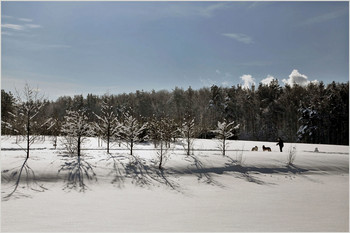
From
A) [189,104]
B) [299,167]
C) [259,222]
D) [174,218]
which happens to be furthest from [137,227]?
[189,104]

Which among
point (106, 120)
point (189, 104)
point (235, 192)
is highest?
point (189, 104)

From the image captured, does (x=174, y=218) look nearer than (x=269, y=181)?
Yes

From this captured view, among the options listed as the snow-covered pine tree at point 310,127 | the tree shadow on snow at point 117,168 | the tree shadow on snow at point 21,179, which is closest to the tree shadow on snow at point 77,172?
the tree shadow on snow at point 117,168

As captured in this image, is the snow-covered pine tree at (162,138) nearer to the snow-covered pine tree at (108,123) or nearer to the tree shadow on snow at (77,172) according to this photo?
the snow-covered pine tree at (108,123)

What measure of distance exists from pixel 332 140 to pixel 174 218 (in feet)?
140

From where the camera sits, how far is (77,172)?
1392 centimetres

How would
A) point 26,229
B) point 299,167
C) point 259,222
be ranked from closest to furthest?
point 26,229
point 259,222
point 299,167

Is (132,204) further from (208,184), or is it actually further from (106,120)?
(106,120)

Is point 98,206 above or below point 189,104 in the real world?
below

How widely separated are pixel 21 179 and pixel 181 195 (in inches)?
331

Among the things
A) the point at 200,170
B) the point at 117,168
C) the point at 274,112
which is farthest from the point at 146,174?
the point at 274,112

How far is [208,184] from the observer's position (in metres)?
13.7

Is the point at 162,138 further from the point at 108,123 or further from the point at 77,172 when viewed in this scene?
the point at 77,172

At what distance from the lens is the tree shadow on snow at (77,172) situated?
40.6ft
